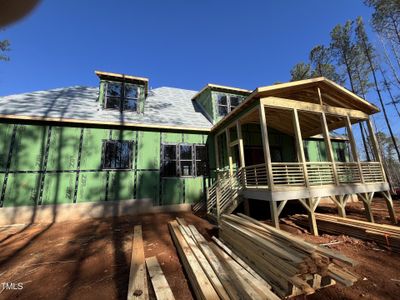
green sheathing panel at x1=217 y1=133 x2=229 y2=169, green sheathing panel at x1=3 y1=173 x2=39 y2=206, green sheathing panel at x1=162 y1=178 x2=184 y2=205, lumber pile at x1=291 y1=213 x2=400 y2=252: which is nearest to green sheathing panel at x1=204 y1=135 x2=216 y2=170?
green sheathing panel at x1=217 y1=133 x2=229 y2=169

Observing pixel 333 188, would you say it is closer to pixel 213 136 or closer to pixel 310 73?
pixel 213 136

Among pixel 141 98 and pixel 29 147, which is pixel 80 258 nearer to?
pixel 29 147

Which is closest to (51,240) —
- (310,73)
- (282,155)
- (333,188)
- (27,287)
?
(27,287)

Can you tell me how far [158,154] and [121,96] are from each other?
14.7 ft

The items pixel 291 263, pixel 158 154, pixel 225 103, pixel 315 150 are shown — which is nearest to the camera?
pixel 291 263

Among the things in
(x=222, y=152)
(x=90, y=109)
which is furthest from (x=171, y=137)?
(x=90, y=109)

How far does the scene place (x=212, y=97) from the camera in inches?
504

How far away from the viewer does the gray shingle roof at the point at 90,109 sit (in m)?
A: 9.40

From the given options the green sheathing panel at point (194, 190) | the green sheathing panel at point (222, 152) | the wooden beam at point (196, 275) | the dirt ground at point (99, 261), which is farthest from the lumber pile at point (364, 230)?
the wooden beam at point (196, 275)

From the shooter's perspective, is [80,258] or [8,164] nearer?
[80,258]

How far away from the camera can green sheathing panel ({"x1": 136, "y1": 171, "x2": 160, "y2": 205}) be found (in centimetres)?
966

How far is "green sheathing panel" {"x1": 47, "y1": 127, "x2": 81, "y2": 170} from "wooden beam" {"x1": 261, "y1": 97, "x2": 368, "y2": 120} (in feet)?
29.6

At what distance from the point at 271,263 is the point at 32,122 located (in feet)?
36.8

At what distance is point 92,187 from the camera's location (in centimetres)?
898
